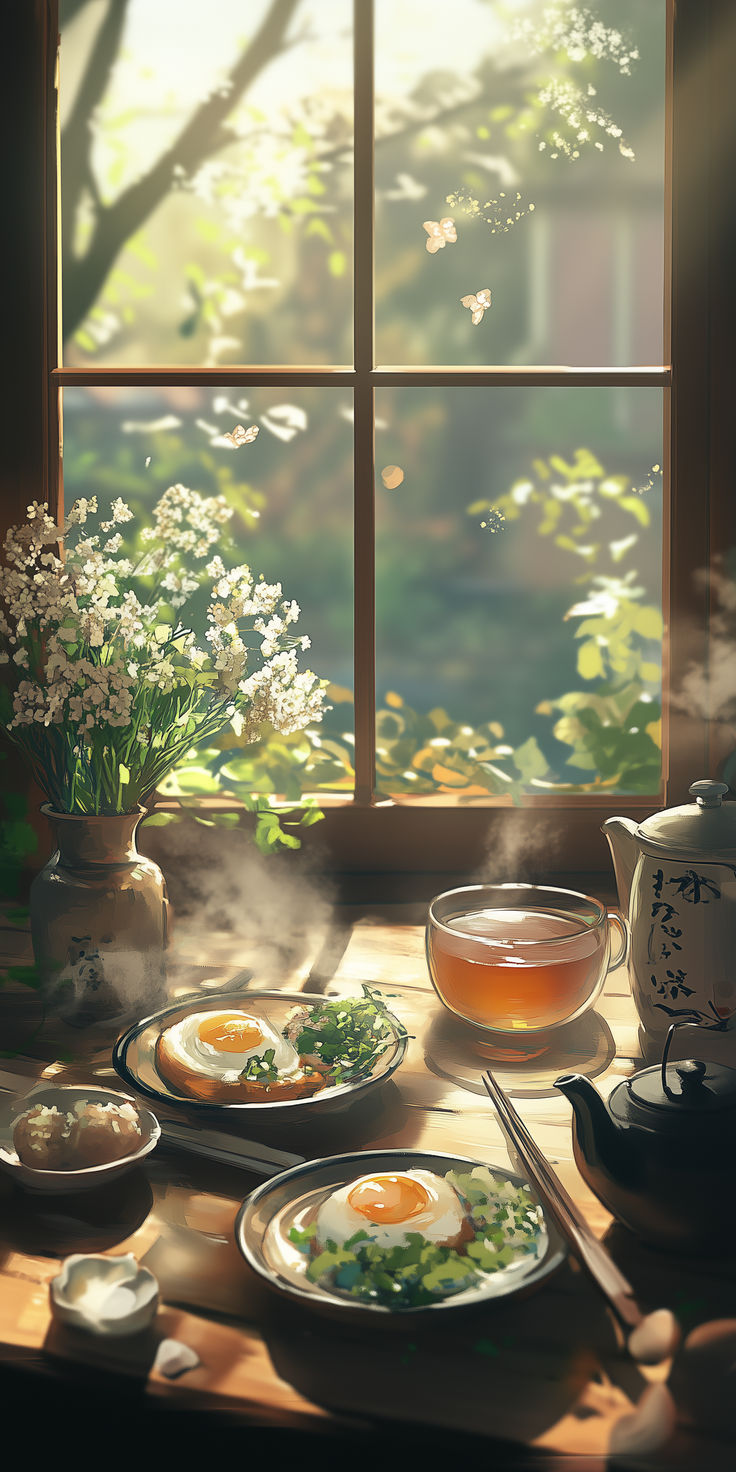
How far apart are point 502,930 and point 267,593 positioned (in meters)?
0.41

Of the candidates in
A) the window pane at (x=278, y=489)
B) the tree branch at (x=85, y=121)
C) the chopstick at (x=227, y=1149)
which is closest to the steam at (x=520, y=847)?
the window pane at (x=278, y=489)

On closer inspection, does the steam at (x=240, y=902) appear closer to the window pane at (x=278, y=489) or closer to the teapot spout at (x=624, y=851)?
the window pane at (x=278, y=489)

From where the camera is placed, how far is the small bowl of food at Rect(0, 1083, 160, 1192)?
0.77m

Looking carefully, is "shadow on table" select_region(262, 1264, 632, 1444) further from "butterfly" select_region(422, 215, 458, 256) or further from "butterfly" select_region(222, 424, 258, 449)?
"butterfly" select_region(422, 215, 458, 256)

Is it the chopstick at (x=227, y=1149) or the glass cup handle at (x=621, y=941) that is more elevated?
the glass cup handle at (x=621, y=941)

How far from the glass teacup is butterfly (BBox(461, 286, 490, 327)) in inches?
37.5

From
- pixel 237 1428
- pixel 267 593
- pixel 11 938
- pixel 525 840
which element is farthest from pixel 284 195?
pixel 237 1428

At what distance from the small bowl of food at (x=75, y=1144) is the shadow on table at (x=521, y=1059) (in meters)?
0.29

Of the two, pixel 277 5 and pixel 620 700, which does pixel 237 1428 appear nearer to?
pixel 620 700

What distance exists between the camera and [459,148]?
1.59 meters

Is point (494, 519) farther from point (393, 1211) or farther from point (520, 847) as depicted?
point (393, 1211)

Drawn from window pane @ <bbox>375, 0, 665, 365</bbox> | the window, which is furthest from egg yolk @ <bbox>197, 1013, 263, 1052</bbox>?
window pane @ <bbox>375, 0, 665, 365</bbox>

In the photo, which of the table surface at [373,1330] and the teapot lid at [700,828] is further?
the teapot lid at [700,828]

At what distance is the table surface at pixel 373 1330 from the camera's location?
0.56 meters
